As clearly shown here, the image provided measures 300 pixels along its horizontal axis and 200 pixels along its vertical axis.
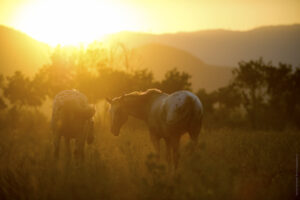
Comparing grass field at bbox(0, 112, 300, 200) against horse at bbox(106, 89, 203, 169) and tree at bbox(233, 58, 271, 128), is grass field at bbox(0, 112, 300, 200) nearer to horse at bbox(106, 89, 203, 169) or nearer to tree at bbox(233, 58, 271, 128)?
horse at bbox(106, 89, 203, 169)

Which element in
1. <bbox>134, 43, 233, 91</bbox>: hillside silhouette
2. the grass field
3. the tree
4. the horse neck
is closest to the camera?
the grass field

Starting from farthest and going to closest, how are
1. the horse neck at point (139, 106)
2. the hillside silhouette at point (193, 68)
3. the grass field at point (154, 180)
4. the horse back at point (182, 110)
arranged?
the hillside silhouette at point (193, 68)
the horse neck at point (139, 106)
the horse back at point (182, 110)
the grass field at point (154, 180)

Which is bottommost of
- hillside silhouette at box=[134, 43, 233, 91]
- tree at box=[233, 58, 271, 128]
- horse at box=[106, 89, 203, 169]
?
hillside silhouette at box=[134, 43, 233, 91]

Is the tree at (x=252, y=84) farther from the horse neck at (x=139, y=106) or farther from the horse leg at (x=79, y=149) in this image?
the horse leg at (x=79, y=149)

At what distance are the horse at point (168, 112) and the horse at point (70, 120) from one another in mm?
914

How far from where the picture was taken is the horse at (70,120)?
432 inches

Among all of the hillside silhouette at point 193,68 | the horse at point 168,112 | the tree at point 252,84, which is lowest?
the hillside silhouette at point 193,68

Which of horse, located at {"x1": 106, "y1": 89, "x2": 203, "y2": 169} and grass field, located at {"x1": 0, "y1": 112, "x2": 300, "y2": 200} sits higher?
horse, located at {"x1": 106, "y1": 89, "x2": 203, "y2": 169}

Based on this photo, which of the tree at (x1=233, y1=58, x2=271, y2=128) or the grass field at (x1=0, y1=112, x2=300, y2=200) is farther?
the tree at (x1=233, y1=58, x2=271, y2=128)

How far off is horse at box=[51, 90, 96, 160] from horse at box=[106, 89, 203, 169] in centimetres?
91

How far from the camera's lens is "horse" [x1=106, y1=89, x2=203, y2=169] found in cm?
936

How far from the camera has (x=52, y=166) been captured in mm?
9109

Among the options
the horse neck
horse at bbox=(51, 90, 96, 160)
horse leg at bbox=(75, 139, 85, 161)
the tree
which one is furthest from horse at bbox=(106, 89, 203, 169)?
the tree

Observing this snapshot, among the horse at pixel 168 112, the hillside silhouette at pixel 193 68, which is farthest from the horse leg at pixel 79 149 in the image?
the hillside silhouette at pixel 193 68
